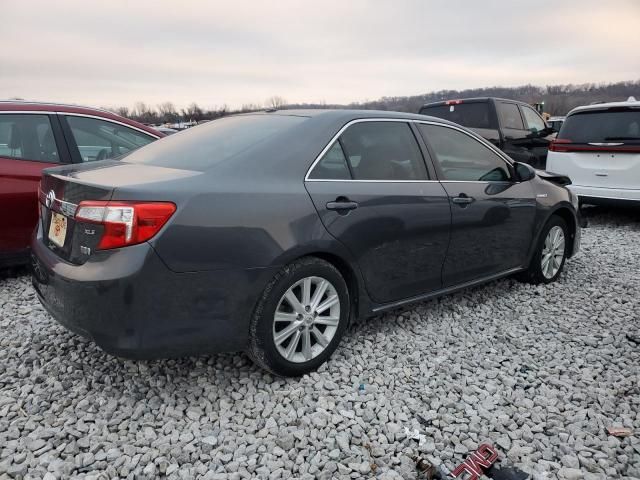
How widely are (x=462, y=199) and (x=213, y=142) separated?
1.78 meters

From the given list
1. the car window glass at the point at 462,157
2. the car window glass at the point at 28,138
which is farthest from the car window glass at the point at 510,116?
the car window glass at the point at 28,138

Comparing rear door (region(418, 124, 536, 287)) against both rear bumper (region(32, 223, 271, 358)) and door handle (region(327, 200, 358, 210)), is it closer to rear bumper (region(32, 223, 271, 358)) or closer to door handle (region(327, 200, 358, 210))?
door handle (region(327, 200, 358, 210))

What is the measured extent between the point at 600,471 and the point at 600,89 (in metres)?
51.7

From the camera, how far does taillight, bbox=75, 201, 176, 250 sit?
2297 mm

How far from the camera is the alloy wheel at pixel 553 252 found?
4.58m

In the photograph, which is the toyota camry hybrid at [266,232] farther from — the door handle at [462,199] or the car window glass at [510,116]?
the car window glass at [510,116]

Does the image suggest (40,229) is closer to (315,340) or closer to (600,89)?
(315,340)

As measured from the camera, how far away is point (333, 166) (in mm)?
2977

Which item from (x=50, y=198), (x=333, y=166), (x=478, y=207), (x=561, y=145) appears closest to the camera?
(x=50, y=198)

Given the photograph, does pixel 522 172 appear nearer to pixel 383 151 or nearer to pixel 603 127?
pixel 383 151

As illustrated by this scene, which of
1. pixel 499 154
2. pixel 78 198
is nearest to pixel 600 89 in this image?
pixel 499 154

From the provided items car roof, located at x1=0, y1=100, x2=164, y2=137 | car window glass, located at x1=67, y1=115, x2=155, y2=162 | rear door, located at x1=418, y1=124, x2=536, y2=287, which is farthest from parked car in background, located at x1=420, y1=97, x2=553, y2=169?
car roof, located at x1=0, y1=100, x2=164, y2=137

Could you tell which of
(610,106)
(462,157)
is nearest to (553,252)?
(462,157)

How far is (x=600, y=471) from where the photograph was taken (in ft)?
7.39
